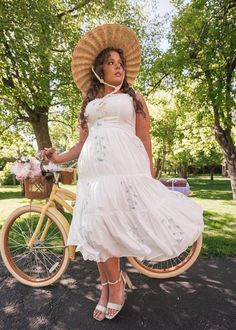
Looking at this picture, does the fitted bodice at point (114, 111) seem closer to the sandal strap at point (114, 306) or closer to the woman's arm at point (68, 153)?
the woman's arm at point (68, 153)

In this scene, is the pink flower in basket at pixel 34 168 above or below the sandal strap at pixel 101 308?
above

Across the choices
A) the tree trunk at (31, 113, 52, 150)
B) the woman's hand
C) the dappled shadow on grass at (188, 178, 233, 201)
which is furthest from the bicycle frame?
the dappled shadow on grass at (188, 178, 233, 201)

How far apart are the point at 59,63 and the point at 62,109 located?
3281 mm

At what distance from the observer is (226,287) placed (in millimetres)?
3637

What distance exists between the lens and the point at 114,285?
303 cm

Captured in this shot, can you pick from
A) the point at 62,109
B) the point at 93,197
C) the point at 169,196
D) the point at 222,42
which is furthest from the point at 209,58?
the point at 62,109

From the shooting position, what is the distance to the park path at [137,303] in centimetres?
293

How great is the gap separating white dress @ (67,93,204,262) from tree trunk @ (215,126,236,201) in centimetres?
618

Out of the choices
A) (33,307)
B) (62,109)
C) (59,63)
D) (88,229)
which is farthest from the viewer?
(62,109)

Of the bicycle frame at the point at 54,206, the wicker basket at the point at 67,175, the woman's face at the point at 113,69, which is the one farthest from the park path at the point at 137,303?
the woman's face at the point at 113,69

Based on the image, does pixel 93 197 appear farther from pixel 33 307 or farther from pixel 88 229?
pixel 33 307

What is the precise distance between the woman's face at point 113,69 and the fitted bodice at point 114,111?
0.63 ft

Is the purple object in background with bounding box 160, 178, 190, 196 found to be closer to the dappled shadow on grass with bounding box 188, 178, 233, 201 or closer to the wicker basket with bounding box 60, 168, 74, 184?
the wicker basket with bounding box 60, 168, 74, 184

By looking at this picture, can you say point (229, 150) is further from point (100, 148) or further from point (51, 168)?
point (100, 148)
